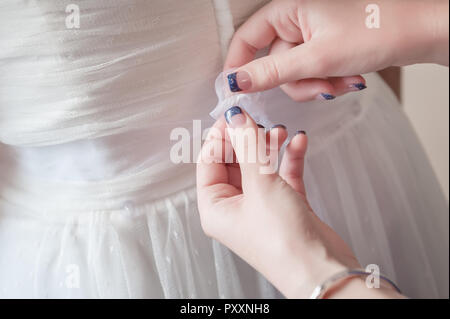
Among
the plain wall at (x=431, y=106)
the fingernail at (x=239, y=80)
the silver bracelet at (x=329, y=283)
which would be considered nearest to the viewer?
the silver bracelet at (x=329, y=283)

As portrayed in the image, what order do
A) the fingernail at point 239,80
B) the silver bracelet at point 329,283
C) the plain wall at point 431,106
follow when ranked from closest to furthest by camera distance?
1. the silver bracelet at point 329,283
2. the fingernail at point 239,80
3. the plain wall at point 431,106

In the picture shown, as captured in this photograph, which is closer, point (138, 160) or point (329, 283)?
point (329, 283)

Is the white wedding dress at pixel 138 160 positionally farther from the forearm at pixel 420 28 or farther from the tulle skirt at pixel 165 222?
the forearm at pixel 420 28

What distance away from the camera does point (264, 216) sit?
407mm

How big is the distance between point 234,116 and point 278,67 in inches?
2.8

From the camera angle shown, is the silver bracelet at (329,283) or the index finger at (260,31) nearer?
the silver bracelet at (329,283)

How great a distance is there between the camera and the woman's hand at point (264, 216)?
0.39 metres

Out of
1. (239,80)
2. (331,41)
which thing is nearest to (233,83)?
(239,80)

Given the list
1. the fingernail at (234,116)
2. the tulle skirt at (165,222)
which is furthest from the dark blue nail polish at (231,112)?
the tulle skirt at (165,222)

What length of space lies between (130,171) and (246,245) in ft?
0.61

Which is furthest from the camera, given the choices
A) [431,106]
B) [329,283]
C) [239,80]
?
[431,106]

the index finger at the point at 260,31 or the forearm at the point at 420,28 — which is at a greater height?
the index finger at the point at 260,31

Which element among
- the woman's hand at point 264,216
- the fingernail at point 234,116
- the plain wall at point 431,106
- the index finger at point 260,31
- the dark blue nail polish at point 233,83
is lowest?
the woman's hand at point 264,216

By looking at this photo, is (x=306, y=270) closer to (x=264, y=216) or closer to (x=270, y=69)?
(x=264, y=216)
